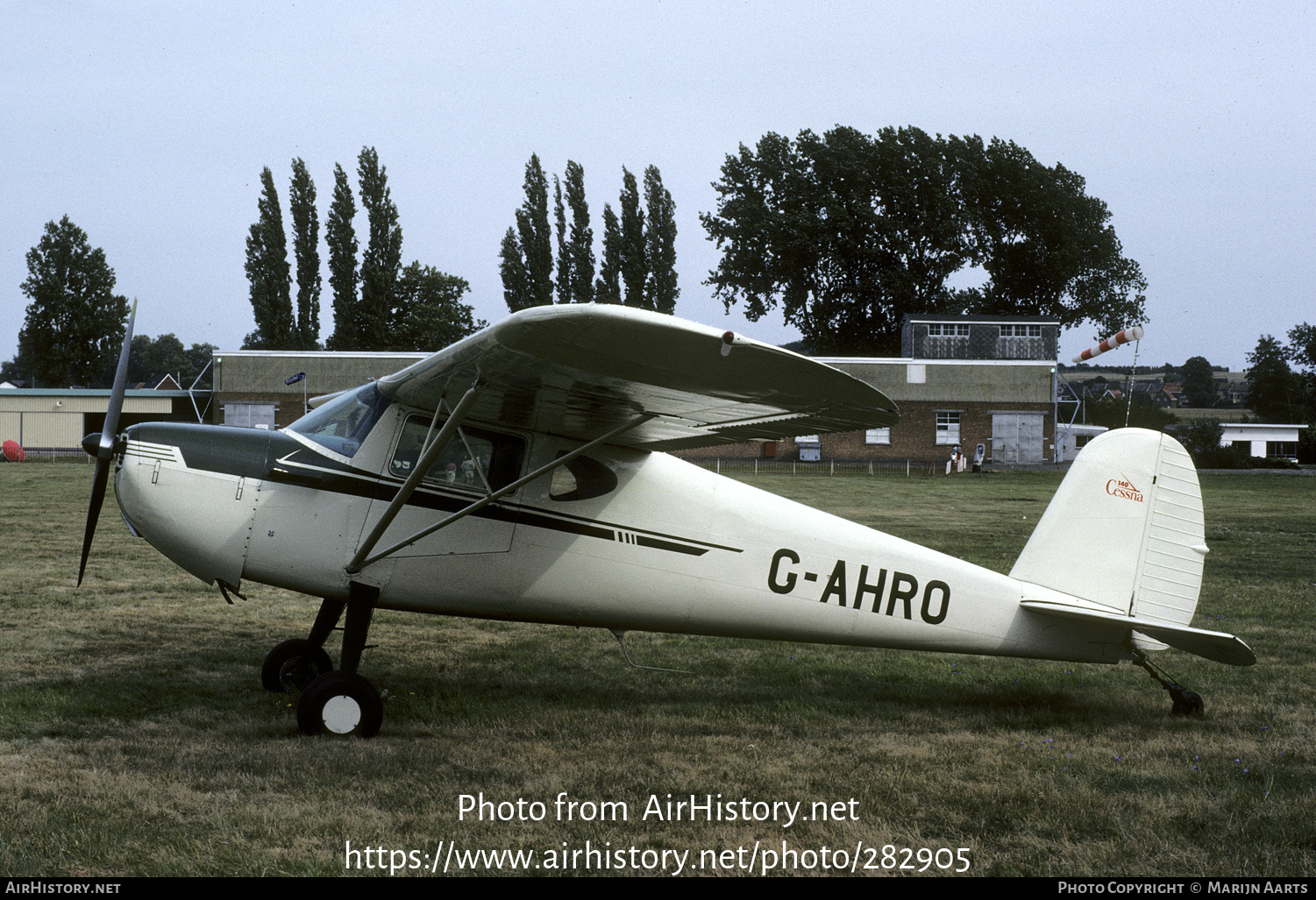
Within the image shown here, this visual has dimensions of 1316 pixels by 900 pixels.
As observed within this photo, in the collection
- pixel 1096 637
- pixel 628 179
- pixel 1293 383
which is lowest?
pixel 1096 637

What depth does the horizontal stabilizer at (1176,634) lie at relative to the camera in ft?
19.4

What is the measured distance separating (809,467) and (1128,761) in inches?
1510

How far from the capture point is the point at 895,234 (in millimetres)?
63562

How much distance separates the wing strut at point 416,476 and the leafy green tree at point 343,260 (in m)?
51.6

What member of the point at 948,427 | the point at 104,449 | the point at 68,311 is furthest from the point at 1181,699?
the point at 68,311

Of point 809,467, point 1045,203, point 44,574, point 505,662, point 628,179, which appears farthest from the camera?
point 1045,203

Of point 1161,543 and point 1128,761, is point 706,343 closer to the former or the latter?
point 1128,761

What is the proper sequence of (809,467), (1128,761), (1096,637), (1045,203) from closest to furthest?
(1128,761)
(1096,637)
(809,467)
(1045,203)

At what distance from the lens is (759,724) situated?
645 centimetres

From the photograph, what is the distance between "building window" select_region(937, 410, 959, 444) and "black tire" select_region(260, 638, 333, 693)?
1737 inches

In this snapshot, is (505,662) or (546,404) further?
(505,662)

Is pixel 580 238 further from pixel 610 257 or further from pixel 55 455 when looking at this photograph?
pixel 55 455

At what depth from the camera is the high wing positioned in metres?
4.37

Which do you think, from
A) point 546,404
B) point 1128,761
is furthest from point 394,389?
point 1128,761
